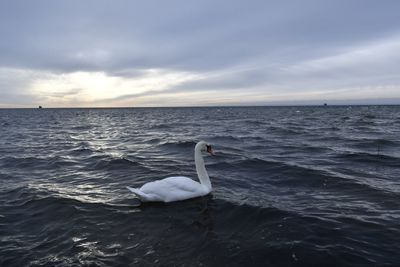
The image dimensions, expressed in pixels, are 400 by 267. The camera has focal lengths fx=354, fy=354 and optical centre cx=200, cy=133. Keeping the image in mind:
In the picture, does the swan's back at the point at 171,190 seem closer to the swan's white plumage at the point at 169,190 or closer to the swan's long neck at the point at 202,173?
the swan's white plumage at the point at 169,190

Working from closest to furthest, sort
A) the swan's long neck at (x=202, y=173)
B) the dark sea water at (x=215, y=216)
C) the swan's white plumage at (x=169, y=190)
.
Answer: the dark sea water at (x=215, y=216) < the swan's white plumage at (x=169, y=190) < the swan's long neck at (x=202, y=173)

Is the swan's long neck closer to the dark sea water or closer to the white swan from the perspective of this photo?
the white swan

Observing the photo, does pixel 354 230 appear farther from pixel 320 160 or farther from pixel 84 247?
pixel 320 160

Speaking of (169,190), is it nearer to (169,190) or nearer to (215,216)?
(169,190)

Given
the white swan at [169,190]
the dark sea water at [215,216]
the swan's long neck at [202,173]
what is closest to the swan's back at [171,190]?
the white swan at [169,190]

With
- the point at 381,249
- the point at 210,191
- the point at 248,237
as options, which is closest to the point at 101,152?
the point at 210,191

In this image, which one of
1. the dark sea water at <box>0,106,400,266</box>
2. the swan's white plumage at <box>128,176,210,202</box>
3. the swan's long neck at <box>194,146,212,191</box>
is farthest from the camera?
the swan's long neck at <box>194,146,212,191</box>

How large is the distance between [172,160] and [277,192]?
22.4 ft

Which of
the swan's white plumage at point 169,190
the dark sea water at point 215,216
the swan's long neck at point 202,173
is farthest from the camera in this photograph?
the swan's long neck at point 202,173

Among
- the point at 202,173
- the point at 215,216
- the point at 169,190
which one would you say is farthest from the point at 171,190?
the point at 215,216

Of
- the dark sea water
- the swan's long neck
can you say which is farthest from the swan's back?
the swan's long neck

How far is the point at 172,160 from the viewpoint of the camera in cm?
1611

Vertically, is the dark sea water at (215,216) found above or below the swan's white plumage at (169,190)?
below

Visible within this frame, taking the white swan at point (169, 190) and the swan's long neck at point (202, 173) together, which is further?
the swan's long neck at point (202, 173)
